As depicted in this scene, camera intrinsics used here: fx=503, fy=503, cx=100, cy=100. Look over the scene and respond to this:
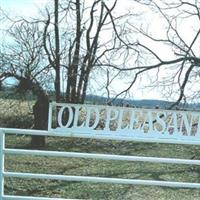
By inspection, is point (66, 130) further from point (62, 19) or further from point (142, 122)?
point (62, 19)

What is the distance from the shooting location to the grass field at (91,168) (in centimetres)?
632

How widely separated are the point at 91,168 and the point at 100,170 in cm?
21

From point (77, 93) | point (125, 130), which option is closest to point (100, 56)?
point (77, 93)

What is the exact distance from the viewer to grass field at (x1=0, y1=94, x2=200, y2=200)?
632 cm

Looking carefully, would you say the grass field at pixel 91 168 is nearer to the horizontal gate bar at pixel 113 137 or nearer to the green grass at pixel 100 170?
the green grass at pixel 100 170

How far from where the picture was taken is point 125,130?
438 centimetres

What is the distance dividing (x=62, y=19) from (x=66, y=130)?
627 cm

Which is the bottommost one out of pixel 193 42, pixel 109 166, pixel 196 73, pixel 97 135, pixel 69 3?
pixel 109 166

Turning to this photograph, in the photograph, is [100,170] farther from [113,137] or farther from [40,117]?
[113,137]

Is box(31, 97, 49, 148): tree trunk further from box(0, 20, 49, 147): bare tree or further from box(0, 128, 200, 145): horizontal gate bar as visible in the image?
box(0, 128, 200, 145): horizontal gate bar

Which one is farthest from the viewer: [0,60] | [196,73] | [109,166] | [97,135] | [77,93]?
[77,93]

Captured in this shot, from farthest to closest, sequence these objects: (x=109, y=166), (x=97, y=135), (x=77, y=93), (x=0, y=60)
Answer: (x=77, y=93), (x=0, y=60), (x=109, y=166), (x=97, y=135)

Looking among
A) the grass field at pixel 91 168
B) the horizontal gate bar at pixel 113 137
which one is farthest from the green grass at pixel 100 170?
the horizontal gate bar at pixel 113 137

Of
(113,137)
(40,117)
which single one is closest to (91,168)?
(40,117)
